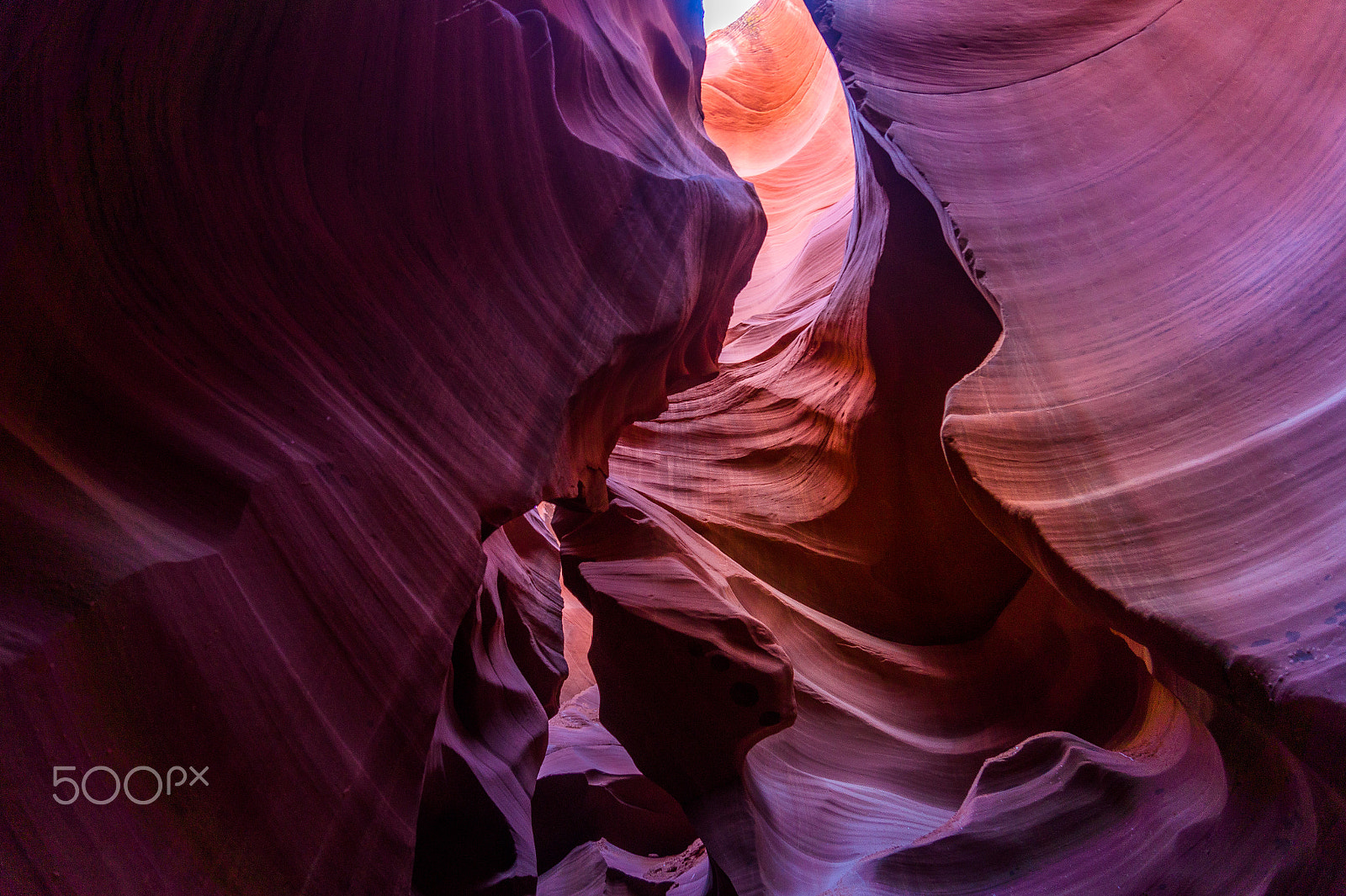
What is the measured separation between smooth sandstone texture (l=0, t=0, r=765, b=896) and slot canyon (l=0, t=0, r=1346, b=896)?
0.01 meters

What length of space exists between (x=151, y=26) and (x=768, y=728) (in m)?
4.55

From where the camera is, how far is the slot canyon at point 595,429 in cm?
189

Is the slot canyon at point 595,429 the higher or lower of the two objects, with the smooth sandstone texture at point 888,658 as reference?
higher

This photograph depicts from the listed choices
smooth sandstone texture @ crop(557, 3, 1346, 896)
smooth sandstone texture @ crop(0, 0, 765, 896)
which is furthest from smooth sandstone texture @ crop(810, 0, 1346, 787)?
smooth sandstone texture @ crop(0, 0, 765, 896)

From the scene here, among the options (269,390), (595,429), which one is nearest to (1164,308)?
(595,429)

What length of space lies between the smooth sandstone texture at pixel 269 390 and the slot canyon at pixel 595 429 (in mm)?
12

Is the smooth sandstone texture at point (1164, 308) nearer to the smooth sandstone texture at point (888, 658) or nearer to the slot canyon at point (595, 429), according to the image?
the slot canyon at point (595, 429)

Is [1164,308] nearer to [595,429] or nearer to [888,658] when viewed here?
[595,429]

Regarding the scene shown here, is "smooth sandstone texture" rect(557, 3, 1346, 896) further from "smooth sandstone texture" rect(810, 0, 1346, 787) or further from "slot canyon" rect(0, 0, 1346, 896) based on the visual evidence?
"smooth sandstone texture" rect(810, 0, 1346, 787)

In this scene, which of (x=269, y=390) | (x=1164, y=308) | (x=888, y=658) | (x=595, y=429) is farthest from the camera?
(x=888, y=658)

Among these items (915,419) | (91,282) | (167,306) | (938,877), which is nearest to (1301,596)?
(938,877)

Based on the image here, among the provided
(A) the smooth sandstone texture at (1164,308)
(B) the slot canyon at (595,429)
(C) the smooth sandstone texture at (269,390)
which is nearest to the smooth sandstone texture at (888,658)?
(B) the slot canyon at (595,429)

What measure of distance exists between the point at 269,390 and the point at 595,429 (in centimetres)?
176

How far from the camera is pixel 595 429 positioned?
3.82 metres
